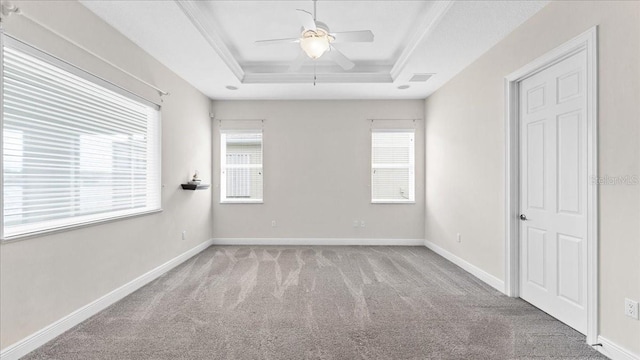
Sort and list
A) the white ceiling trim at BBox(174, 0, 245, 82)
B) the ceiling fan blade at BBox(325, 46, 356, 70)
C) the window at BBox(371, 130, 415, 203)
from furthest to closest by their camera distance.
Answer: the window at BBox(371, 130, 415, 203) < the ceiling fan blade at BBox(325, 46, 356, 70) < the white ceiling trim at BBox(174, 0, 245, 82)

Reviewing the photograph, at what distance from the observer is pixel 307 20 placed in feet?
8.35

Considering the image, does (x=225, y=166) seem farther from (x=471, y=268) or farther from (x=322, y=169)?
(x=471, y=268)

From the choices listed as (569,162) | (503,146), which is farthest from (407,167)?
(569,162)

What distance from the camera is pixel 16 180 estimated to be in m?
2.18

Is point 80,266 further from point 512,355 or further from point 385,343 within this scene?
point 512,355

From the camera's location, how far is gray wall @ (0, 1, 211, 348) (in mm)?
2158

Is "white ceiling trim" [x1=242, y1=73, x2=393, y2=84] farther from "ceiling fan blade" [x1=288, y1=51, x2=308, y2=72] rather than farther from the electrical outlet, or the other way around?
the electrical outlet

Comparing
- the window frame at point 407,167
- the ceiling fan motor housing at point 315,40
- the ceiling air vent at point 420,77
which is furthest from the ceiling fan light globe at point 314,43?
the window frame at point 407,167

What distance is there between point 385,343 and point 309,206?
364 cm

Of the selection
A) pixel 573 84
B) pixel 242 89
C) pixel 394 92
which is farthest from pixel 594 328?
pixel 242 89

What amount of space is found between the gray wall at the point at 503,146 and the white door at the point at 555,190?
0.72 feet

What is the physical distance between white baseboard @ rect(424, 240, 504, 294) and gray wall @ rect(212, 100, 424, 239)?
694 millimetres

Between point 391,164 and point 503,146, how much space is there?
265cm

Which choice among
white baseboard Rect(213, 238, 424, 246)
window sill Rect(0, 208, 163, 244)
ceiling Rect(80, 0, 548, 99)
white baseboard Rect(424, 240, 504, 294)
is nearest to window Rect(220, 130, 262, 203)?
white baseboard Rect(213, 238, 424, 246)
